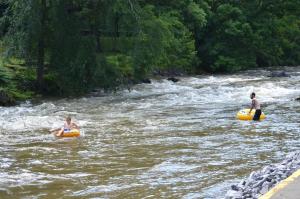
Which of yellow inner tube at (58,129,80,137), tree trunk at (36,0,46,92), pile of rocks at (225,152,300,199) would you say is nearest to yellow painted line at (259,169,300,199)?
pile of rocks at (225,152,300,199)

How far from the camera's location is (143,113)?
22000 mm

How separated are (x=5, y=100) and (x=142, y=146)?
1151cm

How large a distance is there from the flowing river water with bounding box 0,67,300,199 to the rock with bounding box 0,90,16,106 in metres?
0.62

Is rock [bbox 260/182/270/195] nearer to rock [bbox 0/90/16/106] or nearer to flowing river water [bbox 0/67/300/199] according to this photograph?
flowing river water [bbox 0/67/300/199]

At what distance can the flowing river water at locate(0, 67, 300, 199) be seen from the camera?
10.8m

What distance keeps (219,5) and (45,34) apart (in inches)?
978

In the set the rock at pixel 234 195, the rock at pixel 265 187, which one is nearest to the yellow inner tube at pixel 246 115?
the rock at pixel 234 195

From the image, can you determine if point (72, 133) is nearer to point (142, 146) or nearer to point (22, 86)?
point (142, 146)

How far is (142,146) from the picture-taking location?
14961 millimetres

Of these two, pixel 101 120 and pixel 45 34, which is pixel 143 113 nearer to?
pixel 101 120

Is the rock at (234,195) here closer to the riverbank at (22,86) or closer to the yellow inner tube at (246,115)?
the yellow inner tube at (246,115)

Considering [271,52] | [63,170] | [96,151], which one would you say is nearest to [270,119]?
[96,151]

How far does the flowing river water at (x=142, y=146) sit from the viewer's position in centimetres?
1077

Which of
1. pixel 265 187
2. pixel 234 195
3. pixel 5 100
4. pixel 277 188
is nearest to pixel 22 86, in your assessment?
pixel 5 100
